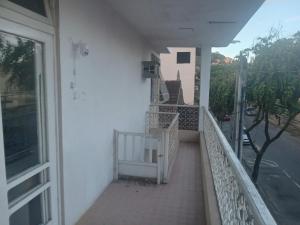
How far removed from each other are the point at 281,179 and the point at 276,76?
548cm

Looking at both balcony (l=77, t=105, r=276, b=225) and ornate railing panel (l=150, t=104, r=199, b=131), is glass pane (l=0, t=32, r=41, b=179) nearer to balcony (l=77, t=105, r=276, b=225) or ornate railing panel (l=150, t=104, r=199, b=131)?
balcony (l=77, t=105, r=276, b=225)

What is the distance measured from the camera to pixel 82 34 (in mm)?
2764

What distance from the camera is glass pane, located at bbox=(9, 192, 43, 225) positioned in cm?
193

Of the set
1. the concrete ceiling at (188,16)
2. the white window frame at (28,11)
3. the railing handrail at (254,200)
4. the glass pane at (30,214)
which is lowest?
the glass pane at (30,214)

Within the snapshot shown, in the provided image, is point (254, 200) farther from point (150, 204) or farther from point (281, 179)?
point (281, 179)

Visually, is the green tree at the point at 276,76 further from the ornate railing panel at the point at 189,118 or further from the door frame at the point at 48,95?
the door frame at the point at 48,95

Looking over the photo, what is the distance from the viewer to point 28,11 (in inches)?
75.1

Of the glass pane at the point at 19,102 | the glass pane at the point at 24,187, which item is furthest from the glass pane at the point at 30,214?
the glass pane at the point at 19,102

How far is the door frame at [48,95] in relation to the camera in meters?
1.69

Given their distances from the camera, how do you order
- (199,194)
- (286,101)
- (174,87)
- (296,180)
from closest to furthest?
(199,194), (286,101), (296,180), (174,87)

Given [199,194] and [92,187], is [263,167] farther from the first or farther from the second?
[92,187]

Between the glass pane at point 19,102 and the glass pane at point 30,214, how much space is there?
317mm

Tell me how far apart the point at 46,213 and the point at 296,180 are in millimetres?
12119

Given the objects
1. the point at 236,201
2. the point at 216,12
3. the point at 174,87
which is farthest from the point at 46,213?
the point at 174,87
